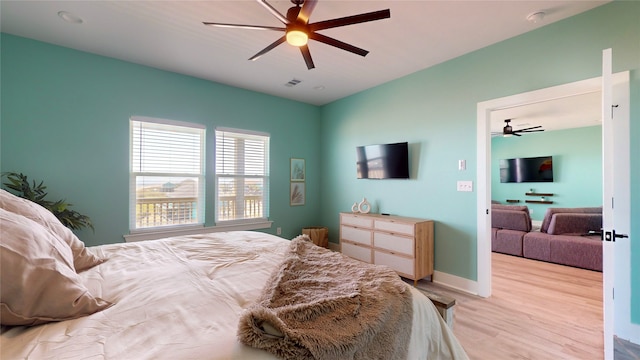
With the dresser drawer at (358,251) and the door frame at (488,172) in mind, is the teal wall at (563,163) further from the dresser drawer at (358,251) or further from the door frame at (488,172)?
the dresser drawer at (358,251)

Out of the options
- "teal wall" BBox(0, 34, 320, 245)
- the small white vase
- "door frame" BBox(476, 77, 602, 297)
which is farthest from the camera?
the small white vase

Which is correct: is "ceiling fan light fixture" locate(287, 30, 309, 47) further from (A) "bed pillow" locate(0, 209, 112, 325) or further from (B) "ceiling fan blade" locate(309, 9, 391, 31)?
(A) "bed pillow" locate(0, 209, 112, 325)

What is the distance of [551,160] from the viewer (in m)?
6.84

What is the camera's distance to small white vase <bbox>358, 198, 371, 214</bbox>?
4.17 meters

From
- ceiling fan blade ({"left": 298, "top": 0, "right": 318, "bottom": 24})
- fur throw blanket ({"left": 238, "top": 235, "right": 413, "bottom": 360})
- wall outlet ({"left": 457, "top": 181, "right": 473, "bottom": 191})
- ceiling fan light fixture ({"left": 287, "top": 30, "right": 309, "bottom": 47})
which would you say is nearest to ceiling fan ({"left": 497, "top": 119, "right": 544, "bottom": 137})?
wall outlet ({"left": 457, "top": 181, "right": 473, "bottom": 191})

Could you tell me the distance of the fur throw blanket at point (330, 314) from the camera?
84cm

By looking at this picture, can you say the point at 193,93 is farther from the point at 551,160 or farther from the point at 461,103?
the point at 551,160

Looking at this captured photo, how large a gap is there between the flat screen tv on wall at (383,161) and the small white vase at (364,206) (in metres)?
0.41

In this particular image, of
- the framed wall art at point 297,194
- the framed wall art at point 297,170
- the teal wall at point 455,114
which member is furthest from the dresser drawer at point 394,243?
Answer: the framed wall art at point 297,170

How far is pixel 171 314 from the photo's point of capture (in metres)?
1.00

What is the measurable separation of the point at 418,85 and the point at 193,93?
10.5 ft

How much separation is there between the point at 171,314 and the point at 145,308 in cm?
14

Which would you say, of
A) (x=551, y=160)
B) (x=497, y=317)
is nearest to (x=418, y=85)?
(x=497, y=317)

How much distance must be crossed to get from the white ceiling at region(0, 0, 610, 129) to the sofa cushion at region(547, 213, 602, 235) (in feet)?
10.2
